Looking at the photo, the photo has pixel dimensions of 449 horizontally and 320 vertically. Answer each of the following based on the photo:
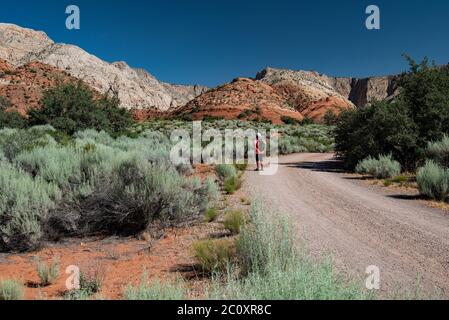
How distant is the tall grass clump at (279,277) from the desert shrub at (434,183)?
8066 millimetres

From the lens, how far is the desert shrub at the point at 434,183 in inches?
472

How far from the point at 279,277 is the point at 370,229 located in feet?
16.6

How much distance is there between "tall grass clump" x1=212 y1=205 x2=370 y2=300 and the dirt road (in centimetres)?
113

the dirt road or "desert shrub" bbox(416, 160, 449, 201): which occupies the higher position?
"desert shrub" bbox(416, 160, 449, 201)

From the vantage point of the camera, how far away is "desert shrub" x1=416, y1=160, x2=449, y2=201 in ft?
39.3

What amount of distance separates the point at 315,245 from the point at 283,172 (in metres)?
12.1

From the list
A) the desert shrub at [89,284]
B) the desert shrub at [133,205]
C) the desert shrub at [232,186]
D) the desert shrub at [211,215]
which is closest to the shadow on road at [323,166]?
the desert shrub at [232,186]

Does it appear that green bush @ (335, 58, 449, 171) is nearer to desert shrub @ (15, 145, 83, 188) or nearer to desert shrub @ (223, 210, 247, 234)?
desert shrub @ (223, 210, 247, 234)

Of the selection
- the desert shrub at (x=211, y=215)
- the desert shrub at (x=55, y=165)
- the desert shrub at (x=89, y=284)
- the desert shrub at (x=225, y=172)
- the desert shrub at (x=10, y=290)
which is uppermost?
the desert shrub at (x=55, y=165)

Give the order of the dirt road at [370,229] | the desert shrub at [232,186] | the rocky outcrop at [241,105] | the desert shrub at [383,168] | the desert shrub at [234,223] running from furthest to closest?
the rocky outcrop at [241,105]
the desert shrub at [383,168]
the desert shrub at [232,186]
the desert shrub at [234,223]
the dirt road at [370,229]

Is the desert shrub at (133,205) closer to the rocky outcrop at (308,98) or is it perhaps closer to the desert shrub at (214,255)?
the desert shrub at (214,255)

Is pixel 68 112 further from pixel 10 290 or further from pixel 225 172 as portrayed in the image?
pixel 10 290

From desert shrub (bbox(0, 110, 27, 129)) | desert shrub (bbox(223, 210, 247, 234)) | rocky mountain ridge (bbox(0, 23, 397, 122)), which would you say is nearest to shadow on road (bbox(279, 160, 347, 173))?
desert shrub (bbox(223, 210, 247, 234))
